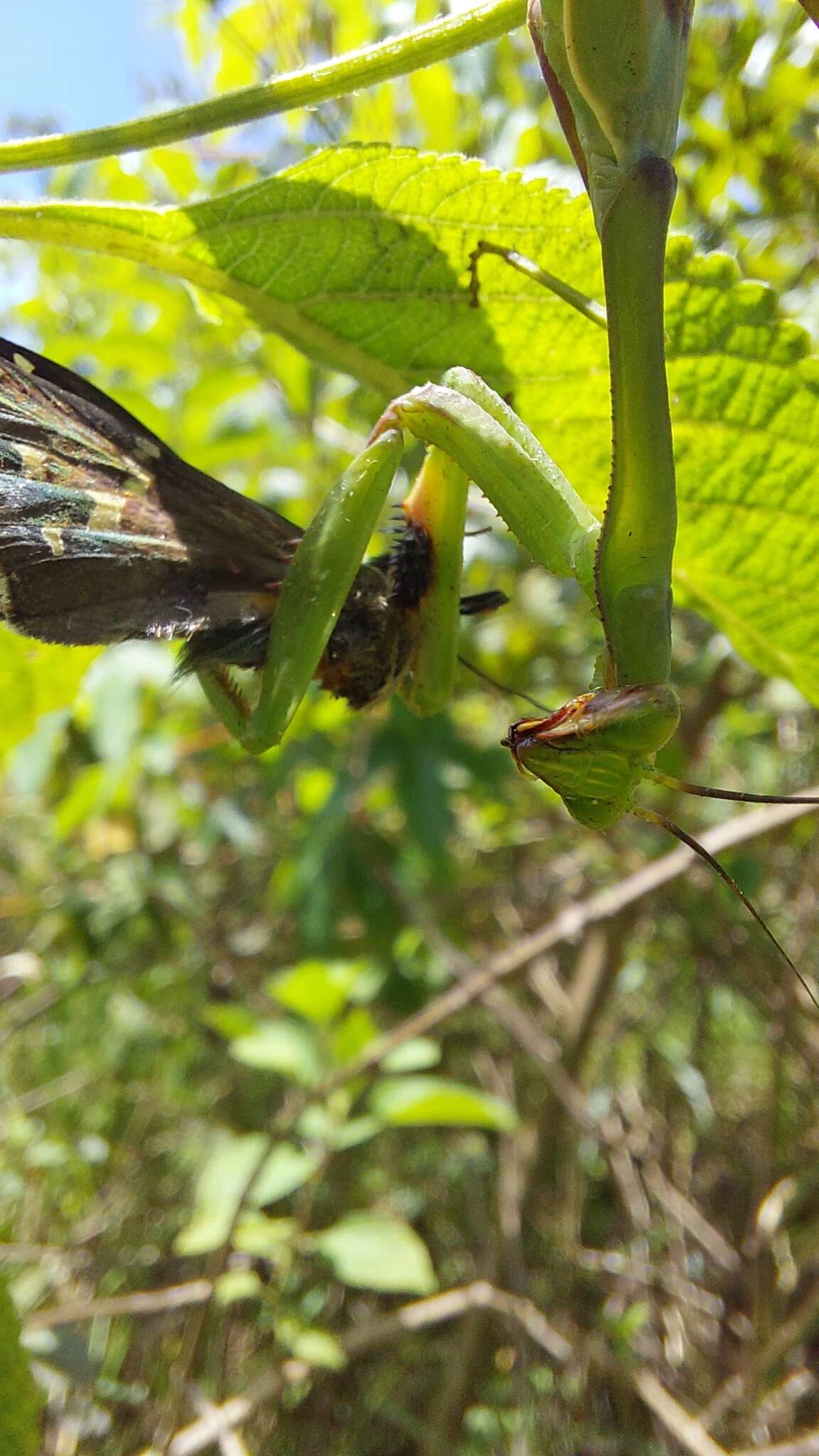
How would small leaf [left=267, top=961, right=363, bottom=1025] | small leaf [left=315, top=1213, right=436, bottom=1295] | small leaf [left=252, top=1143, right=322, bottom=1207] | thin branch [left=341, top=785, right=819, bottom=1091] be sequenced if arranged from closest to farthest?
thin branch [left=341, top=785, right=819, bottom=1091], small leaf [left=315, top=1213, right=436, bottom=1295], small leaf [left=252, top=1143, right=322, bottom=1207], small leaf [left=267, top=961, right=363, bottom=1025]

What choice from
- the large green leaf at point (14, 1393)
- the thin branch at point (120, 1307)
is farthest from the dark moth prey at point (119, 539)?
the thin branch at point (120, 1307)

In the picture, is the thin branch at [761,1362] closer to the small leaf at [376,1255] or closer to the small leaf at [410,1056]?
the small leaf at [376,1255]

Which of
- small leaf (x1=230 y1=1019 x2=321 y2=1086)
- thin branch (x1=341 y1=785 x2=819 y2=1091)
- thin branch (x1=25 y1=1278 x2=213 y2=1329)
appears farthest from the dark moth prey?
small leaf (x1=230 y1=1019 x2=321 y2=1086)

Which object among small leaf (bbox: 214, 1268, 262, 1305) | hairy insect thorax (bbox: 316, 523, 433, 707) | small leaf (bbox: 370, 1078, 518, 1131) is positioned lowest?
small leaf (bbox: 214, 1268, 262, 1305)

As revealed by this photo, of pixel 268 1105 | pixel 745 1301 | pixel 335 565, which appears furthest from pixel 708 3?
pixel 268 1105

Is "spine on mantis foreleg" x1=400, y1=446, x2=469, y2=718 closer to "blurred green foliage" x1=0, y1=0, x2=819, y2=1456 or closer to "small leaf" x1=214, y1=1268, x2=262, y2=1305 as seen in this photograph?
"blurred green foliage" x1=0, y1=0, x2=819, y2=1456
